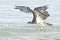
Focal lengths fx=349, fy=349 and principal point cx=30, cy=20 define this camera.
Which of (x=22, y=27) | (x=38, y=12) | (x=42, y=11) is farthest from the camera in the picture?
(x=22, y=27)

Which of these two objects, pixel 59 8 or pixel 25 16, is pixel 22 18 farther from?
pixel 59 8

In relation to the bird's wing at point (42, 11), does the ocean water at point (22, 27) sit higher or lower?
lower

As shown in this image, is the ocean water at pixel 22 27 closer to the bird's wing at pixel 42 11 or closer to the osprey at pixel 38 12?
the osprey at pixel 38 12

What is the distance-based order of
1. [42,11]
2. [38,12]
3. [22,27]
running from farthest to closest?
[22,27] < [38,12] < [42,11]

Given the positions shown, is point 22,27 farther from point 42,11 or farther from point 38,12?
point 42,11

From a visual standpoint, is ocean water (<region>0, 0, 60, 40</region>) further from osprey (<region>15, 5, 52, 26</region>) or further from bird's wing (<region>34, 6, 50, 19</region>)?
bird's wing (<region>34, 6, 50, 19</region>)

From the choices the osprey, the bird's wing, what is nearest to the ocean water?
the osprey

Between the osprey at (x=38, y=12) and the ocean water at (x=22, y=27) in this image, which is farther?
the ocean water at (x=22, y=27)

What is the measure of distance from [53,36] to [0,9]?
502 cm

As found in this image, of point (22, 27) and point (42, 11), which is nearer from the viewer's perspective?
point (42, 11)

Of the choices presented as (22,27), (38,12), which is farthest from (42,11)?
(22,27)

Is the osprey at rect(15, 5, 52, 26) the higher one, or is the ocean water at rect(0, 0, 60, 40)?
the osprey at rect(15, 5, 52, 26)

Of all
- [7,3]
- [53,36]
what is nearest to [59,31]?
[53,36]

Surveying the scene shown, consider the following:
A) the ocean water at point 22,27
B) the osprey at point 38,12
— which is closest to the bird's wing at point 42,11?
the osprey at point 38,12
